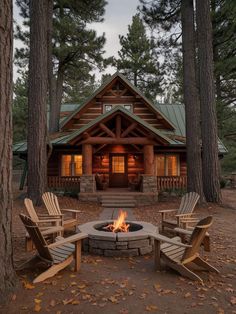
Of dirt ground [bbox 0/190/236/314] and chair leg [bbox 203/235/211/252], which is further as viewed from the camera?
chair leg [bbox 203/235/211/252]

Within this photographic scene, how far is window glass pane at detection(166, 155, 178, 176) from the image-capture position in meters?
16.0

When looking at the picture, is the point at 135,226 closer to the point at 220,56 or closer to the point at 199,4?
the point at 199,4

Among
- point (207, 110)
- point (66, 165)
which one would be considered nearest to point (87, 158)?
point (66, 165)

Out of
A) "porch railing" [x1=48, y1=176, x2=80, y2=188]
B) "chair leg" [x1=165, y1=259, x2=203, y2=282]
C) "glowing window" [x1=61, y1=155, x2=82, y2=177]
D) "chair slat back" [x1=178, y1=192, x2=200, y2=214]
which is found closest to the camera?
"chair leg" [x1=165, y1=259, x2=203, y2=282]

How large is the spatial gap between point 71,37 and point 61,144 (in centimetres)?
824

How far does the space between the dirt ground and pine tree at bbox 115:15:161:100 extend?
2106 centimetres

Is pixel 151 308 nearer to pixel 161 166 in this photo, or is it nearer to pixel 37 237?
pixel 37 237

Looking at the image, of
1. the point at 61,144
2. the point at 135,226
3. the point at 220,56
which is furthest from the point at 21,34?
the point at 135,226

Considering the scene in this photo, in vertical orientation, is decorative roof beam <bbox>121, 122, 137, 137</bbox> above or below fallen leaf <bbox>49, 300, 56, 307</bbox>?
above

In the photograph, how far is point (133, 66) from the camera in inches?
998

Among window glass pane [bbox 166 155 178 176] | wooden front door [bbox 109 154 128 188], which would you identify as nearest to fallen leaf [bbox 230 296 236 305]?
wooden front door [bbox 109 154 128 188]

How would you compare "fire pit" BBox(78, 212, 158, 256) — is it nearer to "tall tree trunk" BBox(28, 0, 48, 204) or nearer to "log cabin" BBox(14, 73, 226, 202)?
"tall tree trunk" BBox(28, 0, 48, 204)

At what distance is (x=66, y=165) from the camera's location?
1580 centimetres

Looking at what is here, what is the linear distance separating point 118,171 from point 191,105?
A: 246 inches
